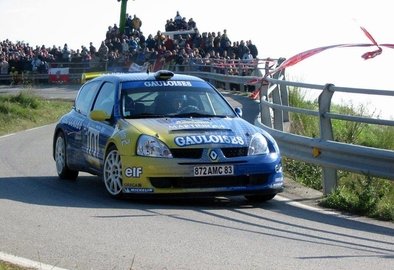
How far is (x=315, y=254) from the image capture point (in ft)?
25.5

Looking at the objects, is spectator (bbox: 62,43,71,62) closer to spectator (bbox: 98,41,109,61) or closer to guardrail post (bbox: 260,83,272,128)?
spectator (bbox: 98,41,109,61)

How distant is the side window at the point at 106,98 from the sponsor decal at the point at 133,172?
132 cm

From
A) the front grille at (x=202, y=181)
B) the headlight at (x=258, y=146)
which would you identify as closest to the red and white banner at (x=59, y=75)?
the headlight at (x=258, y=146)

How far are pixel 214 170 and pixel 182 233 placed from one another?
200 cm

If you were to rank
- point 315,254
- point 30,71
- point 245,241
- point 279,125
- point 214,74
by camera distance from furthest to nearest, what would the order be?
1. point 30,71
2. point 214,74
3. point 279,125
4. point 245,241
5. point 315,254

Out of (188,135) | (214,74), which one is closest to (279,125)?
(188,135)

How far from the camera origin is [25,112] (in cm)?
2639

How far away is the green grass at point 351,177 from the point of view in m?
10.4

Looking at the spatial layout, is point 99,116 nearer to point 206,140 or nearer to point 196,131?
point 196,131

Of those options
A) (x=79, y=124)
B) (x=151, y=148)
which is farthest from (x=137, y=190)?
(x=79, y=124)

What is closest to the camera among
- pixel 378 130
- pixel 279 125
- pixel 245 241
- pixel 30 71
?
pixel 245 241

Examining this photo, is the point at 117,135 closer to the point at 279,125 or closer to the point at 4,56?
the point at 279,125

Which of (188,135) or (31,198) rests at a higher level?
(188,135)

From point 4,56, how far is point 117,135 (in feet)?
125
